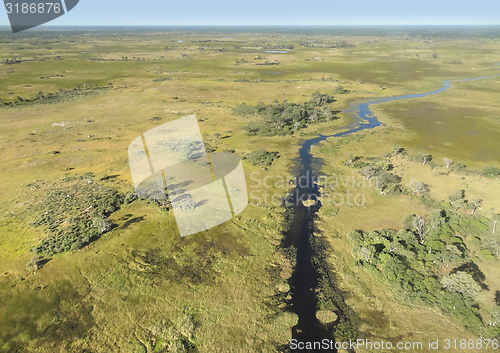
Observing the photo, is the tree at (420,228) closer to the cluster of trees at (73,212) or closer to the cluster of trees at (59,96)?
the cluster of trees at (73,212)

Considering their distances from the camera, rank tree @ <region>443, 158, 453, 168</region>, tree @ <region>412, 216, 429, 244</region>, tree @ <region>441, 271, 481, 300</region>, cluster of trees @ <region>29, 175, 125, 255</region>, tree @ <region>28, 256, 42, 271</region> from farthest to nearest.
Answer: tree @ <region>443, 158, 453, 168</region>
tree @ <region>412, 216, 429, 244</region>
cluster of trees @ <region>29, 175, 125, 255</region>
tree @ <region>28, 256, 42, 271</region>
tree @ <region>441, 271, 481, 300</region>

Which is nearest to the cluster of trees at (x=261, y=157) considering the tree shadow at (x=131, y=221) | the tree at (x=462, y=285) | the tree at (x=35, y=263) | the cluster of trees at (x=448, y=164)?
the tree shadow at (x=131, y=221)

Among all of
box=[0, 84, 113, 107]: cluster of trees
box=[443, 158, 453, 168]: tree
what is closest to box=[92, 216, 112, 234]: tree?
box=[443, 158, 453, 168]: tree

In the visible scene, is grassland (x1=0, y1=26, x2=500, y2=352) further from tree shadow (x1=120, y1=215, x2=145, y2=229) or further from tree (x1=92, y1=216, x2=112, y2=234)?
tree (x1=92, y1=216, x2=112, y2=234)

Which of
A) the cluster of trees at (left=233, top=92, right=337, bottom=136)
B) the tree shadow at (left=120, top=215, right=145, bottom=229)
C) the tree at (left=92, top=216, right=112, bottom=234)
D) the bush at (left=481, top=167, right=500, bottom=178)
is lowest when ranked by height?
the tree shadow at (left=120, top=215, right=145, bottom=229)

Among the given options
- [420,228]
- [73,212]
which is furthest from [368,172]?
[73,212]

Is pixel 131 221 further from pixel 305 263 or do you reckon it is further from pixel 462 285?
pixel 462 285

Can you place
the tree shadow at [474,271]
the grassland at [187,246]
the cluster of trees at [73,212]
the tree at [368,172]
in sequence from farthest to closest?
1. the tree at [368,172]
2. the cluster of trees at [73,212]
3. the tree shadow at [474,271]
4. the grassland at [187,246]
